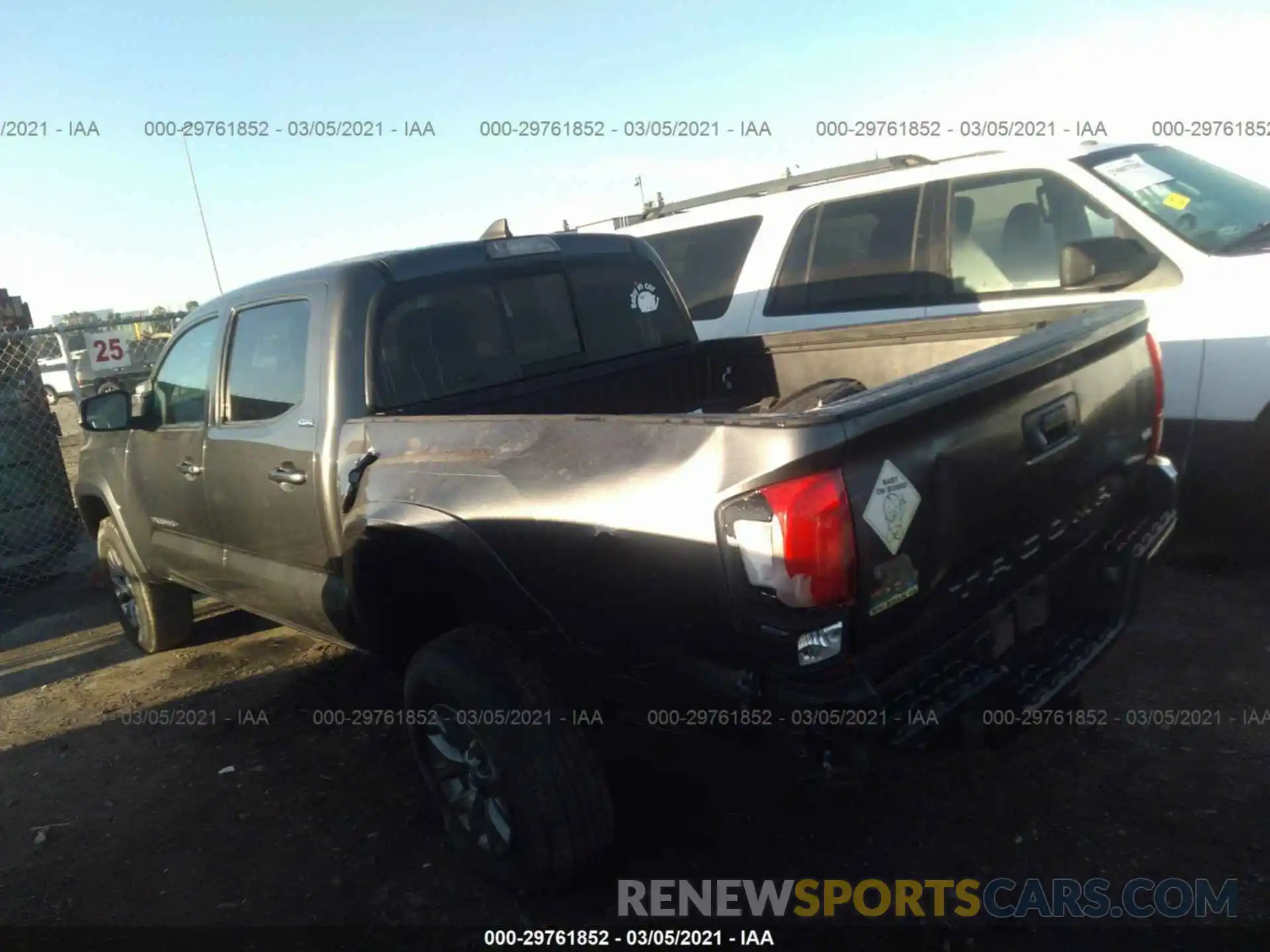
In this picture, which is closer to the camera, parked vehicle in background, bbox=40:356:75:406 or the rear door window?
the rear door window

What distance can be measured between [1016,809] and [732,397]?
1952 mm

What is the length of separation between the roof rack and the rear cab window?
243 cm

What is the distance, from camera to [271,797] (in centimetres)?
357

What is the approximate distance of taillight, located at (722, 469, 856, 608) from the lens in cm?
192

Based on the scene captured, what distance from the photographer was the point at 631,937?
2.60 m

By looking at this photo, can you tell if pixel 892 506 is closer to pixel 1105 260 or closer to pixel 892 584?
pixel 892 584

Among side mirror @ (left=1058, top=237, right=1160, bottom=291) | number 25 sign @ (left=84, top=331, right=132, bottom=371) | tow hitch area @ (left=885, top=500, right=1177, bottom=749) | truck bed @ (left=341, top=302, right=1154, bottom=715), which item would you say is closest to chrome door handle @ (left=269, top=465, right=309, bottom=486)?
truck bed @ (left=341, top=302, right=1154, bottom=715)

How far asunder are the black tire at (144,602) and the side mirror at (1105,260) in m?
4.77

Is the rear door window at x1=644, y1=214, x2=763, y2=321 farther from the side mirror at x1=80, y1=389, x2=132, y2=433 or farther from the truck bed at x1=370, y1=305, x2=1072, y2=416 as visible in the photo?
the side mirror at x1=80, y1=389, x2=132, y2=433

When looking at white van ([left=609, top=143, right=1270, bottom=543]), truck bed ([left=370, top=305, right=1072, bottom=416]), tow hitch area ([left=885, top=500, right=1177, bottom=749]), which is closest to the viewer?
tow hitch area ([left=885, top=500, right=1177, bottom=749])

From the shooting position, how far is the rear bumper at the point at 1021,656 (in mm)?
Answer: 1992

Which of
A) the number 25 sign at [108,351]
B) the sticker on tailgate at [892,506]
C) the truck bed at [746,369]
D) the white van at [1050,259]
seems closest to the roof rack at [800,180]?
the white van at [1050,259]

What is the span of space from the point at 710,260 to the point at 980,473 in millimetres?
4210

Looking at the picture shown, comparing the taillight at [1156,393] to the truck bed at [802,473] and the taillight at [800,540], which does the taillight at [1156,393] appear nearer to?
the truck bed at [802,473]
